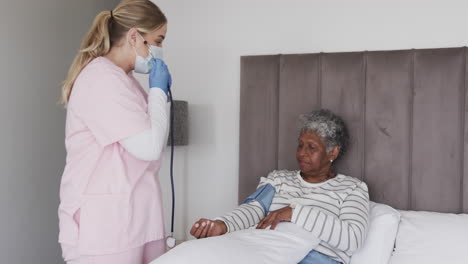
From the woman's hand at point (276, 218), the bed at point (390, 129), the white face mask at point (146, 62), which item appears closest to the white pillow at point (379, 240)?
the bed at point (390, 129)

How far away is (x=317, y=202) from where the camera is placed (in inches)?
68.5

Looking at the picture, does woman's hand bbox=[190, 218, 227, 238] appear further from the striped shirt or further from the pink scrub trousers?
the pink scrub trousers

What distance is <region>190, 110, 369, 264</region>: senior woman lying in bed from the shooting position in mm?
1547

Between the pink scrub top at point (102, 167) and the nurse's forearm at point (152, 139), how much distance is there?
20mm

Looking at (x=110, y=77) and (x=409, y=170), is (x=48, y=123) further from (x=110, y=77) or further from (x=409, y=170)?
(x=409, y=170)

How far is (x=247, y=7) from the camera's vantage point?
7.55 ft

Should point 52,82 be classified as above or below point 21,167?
above

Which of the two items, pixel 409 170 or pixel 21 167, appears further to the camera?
pixel 21 167

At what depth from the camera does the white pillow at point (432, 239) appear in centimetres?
164

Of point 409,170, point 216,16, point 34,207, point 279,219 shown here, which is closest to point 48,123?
point 34,207

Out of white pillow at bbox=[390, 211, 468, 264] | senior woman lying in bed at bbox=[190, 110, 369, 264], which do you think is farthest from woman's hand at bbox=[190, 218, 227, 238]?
white pillow at bbox=[390, 211, 468, 264]

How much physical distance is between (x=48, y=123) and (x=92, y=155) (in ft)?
4.67

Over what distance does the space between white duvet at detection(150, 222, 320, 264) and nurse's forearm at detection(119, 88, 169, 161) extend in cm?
29

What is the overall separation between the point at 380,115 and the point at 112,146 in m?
1.20
